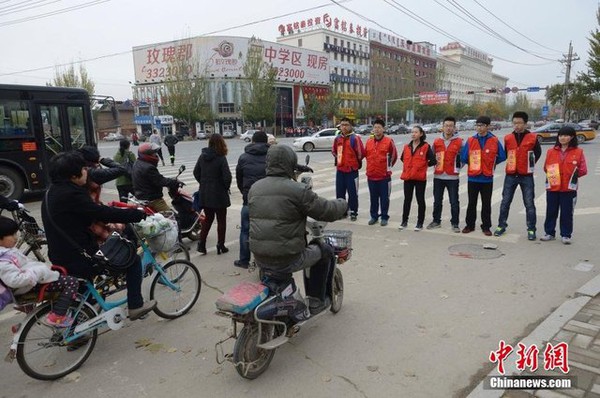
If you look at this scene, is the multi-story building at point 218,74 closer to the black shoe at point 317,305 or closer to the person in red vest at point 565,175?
the person in red vest at point 565,175

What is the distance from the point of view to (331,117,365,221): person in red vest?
827cm

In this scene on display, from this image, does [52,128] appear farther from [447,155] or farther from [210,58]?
[210,58]

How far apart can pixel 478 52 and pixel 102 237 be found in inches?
6466

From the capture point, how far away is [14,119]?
1065 centimetres

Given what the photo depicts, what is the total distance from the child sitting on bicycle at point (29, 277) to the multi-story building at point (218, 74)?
60654 mm

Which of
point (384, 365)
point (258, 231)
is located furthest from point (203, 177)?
point (384, 365)

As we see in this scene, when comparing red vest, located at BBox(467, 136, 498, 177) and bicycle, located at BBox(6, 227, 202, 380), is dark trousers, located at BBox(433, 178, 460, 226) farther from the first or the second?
bicycle, located at BBox(6, 227, 202, 380)

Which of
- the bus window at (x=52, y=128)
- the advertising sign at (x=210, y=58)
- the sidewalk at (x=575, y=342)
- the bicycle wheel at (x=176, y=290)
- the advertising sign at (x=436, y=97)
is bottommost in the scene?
the sidewalk at (x=575, y=342)

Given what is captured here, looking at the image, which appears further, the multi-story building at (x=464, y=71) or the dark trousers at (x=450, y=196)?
the multi-story building at (x=464, y=71)

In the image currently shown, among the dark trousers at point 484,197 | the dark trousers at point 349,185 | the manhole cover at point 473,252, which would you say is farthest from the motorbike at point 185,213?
the dark trousers at point 484,197

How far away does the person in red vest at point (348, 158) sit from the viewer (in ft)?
27.1

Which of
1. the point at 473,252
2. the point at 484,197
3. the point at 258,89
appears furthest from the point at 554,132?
the point at 258,89

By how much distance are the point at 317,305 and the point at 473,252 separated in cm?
342

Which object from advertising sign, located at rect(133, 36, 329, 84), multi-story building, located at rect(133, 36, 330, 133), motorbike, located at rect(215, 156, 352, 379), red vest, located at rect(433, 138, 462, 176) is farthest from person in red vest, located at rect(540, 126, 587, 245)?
advertising sign, located at rect(133, 36, 329, 84)
